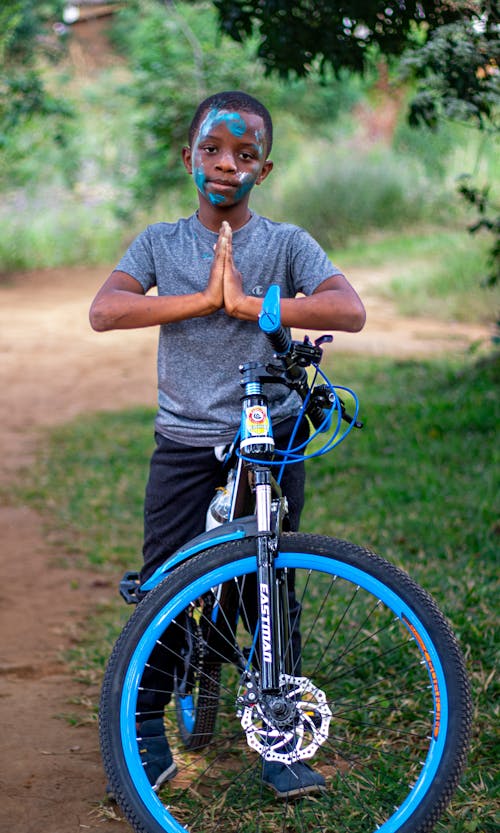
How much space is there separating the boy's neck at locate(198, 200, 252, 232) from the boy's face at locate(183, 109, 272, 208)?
24 millimetres

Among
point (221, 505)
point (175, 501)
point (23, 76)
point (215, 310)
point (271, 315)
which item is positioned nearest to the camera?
point (271, 315)

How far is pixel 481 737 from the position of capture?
3123 mm

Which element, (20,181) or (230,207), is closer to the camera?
(230,207)

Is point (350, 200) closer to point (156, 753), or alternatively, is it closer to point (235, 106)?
point (235, 106)

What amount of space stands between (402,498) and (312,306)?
3328 millimetres

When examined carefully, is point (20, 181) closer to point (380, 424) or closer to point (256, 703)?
point (380, 424)

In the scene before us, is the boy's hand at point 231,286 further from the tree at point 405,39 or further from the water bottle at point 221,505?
the tree at point 405,39

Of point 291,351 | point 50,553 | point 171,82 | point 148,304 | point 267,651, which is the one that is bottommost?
point 50,553

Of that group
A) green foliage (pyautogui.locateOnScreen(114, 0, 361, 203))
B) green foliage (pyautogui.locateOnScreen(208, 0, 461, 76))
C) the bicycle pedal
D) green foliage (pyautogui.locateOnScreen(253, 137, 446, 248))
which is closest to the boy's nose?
the bicycle pedal

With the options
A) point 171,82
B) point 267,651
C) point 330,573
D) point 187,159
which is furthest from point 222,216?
point 171,82

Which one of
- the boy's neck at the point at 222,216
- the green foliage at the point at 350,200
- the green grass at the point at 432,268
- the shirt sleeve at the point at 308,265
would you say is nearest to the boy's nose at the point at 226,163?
the boy's neck at the point at 222,216

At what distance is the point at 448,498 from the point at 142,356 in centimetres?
618

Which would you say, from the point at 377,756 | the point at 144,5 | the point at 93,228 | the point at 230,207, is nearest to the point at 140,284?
the point at 230,207

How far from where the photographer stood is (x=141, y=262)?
8.67ft
